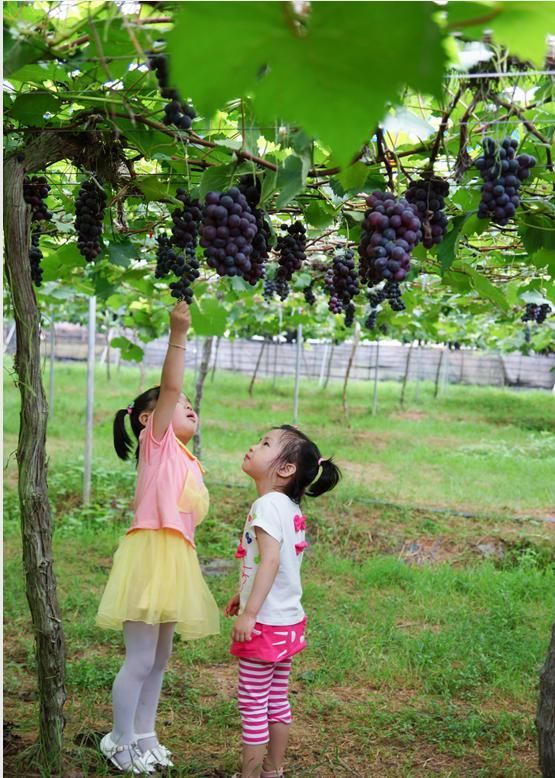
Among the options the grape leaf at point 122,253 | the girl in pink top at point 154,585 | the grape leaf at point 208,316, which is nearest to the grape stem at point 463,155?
the girl in pink top at point 154,585

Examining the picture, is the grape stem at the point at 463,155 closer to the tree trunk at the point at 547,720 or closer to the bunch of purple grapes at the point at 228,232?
the bunch of purple grapes at the point at 228,232

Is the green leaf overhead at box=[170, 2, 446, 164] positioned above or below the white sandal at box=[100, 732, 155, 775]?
above

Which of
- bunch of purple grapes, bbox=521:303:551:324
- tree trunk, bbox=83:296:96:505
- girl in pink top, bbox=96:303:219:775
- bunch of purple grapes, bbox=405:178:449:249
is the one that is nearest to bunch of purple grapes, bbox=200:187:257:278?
bunch of purple grapes, bbox=405:178:449:249

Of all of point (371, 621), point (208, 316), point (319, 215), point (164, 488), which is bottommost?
point (371, 621)

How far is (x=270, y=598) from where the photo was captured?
2533 mm

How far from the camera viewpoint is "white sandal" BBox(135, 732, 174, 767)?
2723mm

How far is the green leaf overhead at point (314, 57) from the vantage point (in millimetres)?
715

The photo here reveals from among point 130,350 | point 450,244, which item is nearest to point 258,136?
point 450,244

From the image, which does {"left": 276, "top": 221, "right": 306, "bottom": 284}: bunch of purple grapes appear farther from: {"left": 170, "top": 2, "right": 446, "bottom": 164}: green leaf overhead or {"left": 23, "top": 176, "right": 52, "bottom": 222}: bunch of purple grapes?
{"left": 170, "top": 2, "right": 446, "bottom": 164}: green leaf overhead

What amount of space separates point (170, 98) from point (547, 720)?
1.95 m

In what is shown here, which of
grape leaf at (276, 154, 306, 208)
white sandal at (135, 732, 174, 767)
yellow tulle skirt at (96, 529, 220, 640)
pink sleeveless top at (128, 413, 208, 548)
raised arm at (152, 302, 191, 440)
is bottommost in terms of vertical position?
white sandal at (135, 732, 174, 767)

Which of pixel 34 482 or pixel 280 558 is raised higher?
pixel 34 482

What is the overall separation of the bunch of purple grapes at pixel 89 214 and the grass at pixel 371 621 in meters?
1.62

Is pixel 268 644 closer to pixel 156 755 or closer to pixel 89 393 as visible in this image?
pixel 156 755
